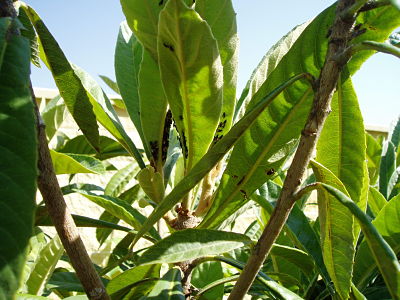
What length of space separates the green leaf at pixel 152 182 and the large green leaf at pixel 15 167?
41 centimetres

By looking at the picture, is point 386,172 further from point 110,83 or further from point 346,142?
point 110,83

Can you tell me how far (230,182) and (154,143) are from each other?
16cm

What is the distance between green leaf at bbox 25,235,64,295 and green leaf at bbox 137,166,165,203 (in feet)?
0.72

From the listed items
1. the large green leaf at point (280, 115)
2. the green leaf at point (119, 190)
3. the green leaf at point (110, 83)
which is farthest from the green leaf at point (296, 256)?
the green leaf at point (110, 83)

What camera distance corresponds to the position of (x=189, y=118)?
74cm

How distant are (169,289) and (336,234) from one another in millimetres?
233

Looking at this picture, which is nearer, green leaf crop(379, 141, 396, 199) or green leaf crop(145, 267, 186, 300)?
green leaf crop(145, 267, 186, 300)

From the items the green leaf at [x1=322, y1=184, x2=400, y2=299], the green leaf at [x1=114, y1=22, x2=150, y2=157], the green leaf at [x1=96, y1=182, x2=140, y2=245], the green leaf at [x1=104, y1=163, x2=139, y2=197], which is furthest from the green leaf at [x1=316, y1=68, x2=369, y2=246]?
the green leaf at [x1=104, y1=163, x2=139, y2=197]

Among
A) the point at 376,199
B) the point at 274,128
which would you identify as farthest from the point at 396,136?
the point at 274,128

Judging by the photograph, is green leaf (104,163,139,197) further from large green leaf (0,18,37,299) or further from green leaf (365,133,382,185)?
large green leaf (0,18,37,299)

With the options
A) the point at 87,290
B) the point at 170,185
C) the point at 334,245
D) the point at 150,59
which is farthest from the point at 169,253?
the point at 170,185

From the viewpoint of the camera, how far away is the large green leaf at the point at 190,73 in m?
0.64

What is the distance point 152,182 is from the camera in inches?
32.7

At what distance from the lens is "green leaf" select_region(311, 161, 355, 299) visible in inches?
26.3
